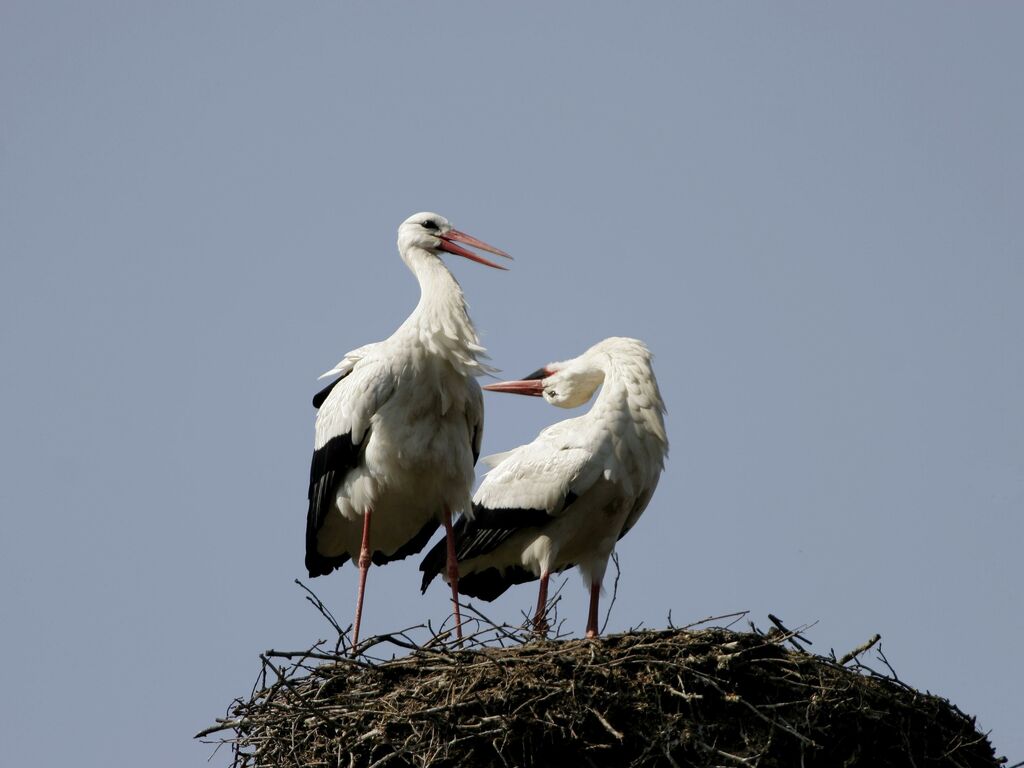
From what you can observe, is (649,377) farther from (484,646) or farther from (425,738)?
(425,738)

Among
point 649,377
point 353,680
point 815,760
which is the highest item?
point 649,377

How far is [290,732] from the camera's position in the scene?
23.8ft

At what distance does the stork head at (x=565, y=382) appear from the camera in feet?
31.4

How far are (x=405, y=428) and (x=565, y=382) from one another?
53.7 inches

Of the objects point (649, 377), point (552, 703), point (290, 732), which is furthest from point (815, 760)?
point (649, 377)

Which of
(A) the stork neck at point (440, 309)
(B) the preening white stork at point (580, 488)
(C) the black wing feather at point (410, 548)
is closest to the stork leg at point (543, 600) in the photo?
(B) the preening white stork at point (580, 488)

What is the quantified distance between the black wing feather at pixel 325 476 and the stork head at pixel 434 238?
1.16 meters

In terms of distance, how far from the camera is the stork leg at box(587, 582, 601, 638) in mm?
8945

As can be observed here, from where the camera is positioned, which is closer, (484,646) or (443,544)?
(484,646)

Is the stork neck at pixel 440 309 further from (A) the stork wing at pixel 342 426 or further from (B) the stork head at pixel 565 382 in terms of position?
(B) the stork head at pixel 565 382

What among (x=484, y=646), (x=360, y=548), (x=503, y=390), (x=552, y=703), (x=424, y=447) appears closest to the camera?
(x=552, y=703)

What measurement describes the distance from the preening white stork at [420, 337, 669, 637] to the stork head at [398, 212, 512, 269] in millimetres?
833

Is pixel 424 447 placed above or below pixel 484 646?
above

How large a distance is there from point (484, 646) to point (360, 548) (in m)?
1.97
